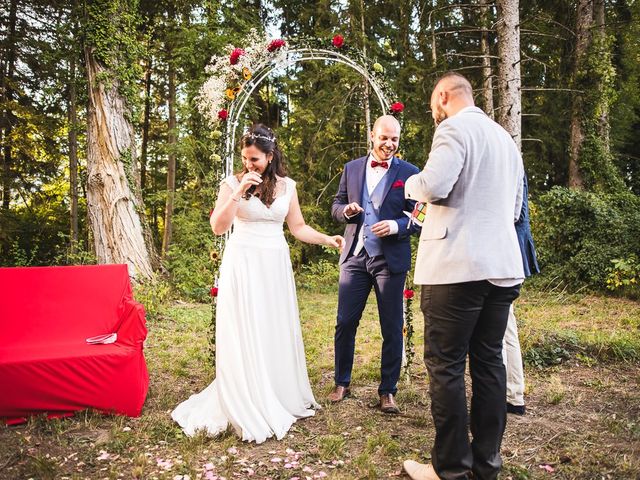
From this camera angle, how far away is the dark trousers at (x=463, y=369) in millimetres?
2322

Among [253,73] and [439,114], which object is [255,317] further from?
[253,73]

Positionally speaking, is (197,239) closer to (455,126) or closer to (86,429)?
(86,429)

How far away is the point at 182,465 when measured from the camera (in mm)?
2801

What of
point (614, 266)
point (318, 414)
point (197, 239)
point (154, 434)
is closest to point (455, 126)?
point (318, 414)

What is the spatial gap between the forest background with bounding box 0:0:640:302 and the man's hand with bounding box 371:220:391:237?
17.4ft

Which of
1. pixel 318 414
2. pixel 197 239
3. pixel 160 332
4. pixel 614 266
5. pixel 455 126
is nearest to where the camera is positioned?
pixel 455 126

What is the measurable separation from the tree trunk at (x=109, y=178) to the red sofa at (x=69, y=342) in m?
3.52

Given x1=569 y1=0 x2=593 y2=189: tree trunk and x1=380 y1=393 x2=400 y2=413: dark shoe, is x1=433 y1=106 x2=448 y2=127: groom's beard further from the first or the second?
x1=569 y1=0 x2=593 y2=189: tree trunk

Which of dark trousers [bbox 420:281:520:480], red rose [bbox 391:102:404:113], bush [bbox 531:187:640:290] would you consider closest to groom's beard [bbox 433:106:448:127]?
dark trousers [bbox 420:281:520:480]

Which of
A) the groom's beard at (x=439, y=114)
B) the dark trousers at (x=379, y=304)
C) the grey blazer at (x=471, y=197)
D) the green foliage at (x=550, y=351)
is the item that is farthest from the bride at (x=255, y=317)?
the green foliage at (x=550, y=351)

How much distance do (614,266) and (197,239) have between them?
25.6ft

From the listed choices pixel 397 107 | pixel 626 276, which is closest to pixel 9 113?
pixel 397 107

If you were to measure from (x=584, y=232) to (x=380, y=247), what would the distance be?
726cm

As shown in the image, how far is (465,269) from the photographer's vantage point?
226 cm
